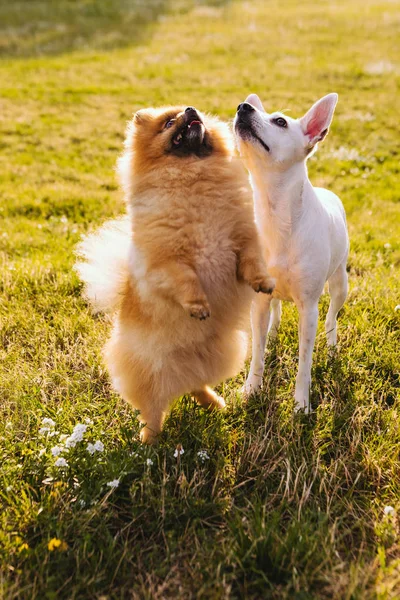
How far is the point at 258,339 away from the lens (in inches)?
152

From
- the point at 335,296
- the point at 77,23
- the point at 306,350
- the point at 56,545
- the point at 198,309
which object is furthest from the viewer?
the point at 77,23

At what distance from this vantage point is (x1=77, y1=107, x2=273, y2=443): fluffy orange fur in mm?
3096

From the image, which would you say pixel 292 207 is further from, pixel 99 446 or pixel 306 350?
pixel 99 446

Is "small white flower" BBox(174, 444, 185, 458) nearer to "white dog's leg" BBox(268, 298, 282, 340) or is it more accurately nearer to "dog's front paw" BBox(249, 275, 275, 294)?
"dog's front paw" BBox(249, 275, 275, 294)

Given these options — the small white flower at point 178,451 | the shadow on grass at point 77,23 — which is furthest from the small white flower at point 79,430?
the shadow on grass at point 77,23

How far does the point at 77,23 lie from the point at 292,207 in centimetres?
1822

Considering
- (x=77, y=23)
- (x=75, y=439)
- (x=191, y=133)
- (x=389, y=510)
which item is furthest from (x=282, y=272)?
(x=77, y=23)

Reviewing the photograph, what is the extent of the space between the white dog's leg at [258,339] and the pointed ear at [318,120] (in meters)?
1.15

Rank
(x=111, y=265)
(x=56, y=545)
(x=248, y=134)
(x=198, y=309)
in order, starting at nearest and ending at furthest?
(x=56, y=545)
(x=198, y=309)
(x=111, y=265)
(x=248, y=134)

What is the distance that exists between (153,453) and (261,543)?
818mm

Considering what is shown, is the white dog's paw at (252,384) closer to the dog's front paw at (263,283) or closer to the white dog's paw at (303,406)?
the white dog's paw at (303,406)

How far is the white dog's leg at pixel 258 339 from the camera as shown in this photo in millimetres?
3805

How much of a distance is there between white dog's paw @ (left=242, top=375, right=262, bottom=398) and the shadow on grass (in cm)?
1444

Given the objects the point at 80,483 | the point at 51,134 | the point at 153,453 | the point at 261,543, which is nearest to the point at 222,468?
the point at 153,453
